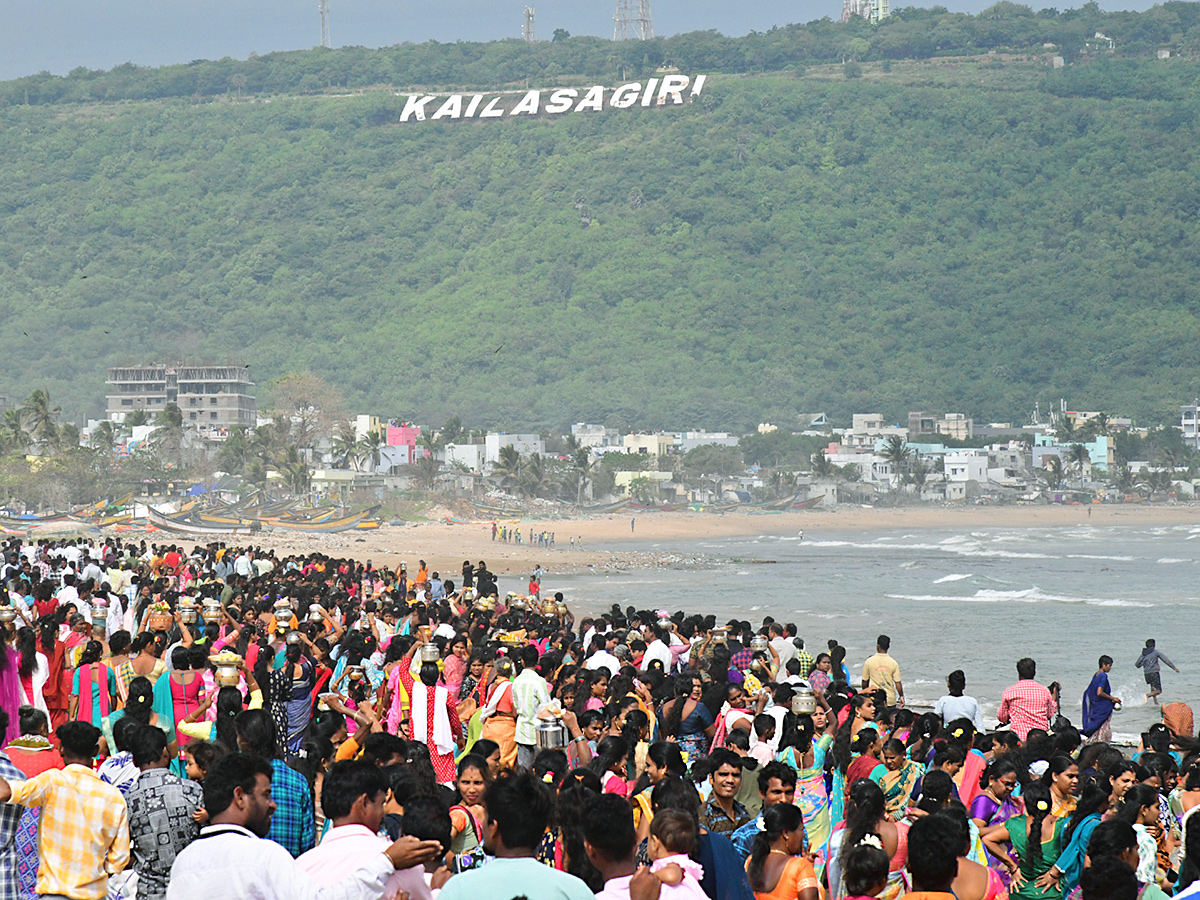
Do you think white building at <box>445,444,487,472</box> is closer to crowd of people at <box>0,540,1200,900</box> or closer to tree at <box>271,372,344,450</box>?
tree at <box>271,372,344,450</box>

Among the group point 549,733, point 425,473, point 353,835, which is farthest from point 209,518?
point 353,835

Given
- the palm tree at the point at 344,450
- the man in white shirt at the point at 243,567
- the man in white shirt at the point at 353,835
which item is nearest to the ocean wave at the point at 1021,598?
the man in white shirt at the point at 243,567

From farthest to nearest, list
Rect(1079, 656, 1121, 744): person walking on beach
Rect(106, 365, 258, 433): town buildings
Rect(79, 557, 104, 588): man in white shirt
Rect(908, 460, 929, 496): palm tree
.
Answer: Rect(106, 365, 258, 433): town buildings < Rect(908, 460, 929, 496): palm tree < Rect(79, 557, 104, 588): man in white shirt < Rect(1079, 656, 1121, 744): person walking on beach

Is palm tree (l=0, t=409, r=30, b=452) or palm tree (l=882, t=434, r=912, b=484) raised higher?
palm tree (l=0, t=409, r=30, b=452)

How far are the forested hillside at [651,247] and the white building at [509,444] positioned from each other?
26706mm

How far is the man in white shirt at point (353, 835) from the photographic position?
161 inches

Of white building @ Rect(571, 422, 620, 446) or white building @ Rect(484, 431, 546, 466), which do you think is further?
white building @ Rect(571, 422, 620, 446)

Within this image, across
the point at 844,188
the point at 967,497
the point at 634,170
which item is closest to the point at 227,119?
the point at 634,170

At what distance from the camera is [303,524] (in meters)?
56.9

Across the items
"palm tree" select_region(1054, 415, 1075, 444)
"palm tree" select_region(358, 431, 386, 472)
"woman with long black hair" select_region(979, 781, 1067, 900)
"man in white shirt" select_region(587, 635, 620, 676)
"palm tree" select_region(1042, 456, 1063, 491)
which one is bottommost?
"palm tree" select_region(1042, 456, 1063, 491)

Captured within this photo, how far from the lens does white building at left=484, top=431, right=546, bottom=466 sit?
330 feet

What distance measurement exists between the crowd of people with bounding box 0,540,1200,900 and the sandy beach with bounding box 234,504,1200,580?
3075cm

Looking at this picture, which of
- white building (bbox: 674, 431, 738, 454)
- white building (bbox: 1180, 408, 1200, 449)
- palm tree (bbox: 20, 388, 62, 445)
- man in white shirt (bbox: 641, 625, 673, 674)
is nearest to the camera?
man in white shirt (bbox: 641, 625, 673, 674)

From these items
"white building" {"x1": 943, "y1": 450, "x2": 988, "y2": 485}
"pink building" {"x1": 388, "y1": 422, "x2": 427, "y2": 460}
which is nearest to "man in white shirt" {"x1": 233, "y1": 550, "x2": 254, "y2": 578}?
"pink building" {"x1": 388, "y1": 422, "x2": 427, "y2": 460}
